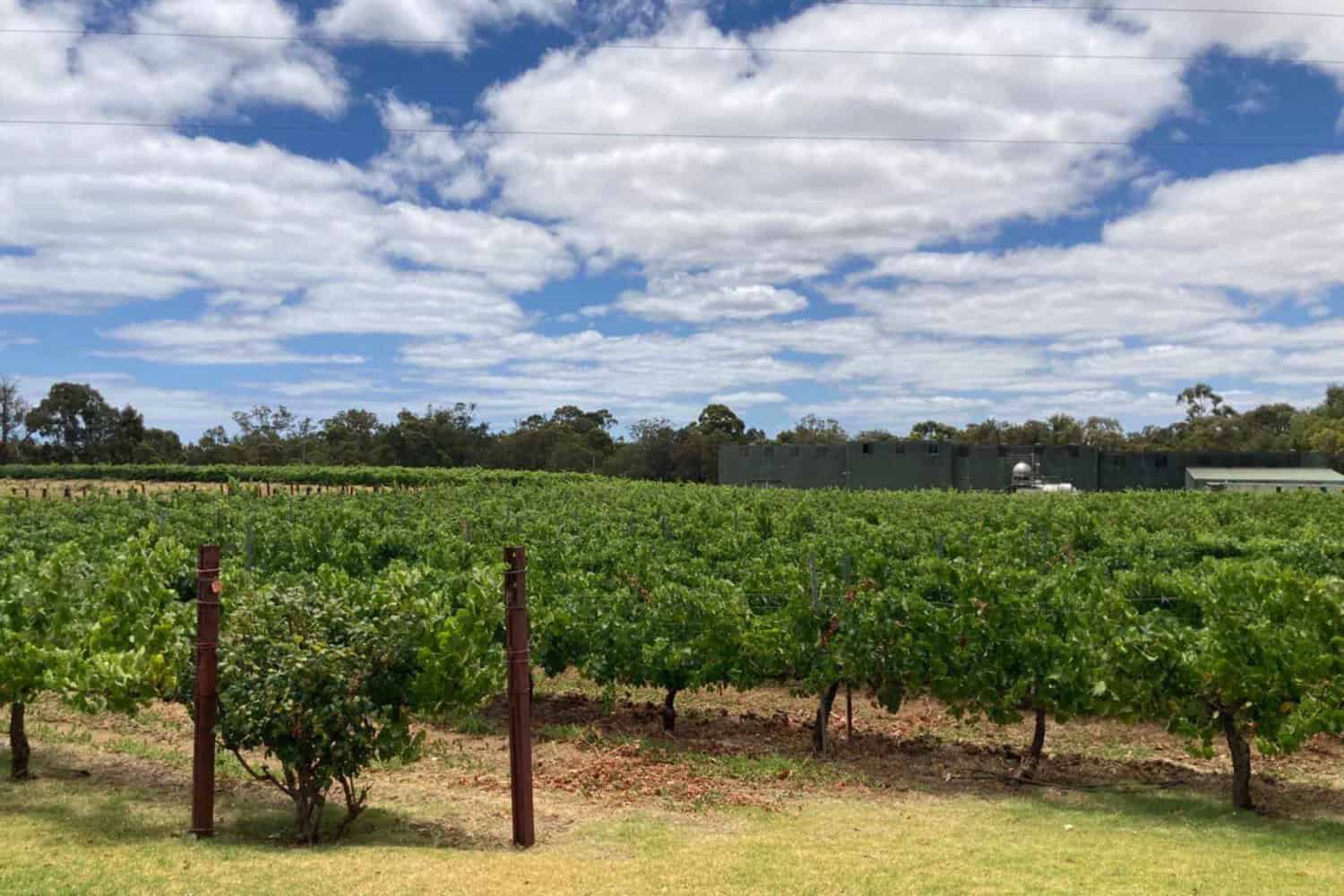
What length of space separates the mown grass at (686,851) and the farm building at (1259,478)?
49086 millimetres

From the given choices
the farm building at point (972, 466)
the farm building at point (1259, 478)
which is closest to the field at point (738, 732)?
the farm building at point (972, 466)

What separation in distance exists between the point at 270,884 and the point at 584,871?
1.71 meters

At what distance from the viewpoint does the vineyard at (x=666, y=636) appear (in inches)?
277

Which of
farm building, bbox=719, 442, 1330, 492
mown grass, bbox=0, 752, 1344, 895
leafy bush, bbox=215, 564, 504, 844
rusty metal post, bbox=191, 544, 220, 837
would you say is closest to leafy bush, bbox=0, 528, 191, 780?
rusty metal post, bbox=191, 544, 220, 837

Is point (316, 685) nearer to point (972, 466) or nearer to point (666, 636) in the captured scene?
point (666, 636)

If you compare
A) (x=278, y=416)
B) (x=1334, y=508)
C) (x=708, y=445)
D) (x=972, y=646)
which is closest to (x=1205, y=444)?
Result: (x=708, y=445)

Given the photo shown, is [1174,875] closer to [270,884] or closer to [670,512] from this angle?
[270,884]

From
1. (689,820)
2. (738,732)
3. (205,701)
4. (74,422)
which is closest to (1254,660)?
(689,820)

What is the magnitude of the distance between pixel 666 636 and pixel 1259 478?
184 ft

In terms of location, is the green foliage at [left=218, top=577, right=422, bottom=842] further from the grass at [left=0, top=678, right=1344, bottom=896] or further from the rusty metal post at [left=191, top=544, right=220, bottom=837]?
the grass at [left=0, top=678, right=1344, bottom=896]

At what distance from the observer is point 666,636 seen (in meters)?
10.9

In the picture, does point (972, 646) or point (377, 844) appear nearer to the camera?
point (377, 844)

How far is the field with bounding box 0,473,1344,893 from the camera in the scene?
6.55 m

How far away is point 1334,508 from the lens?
94.0 ft
